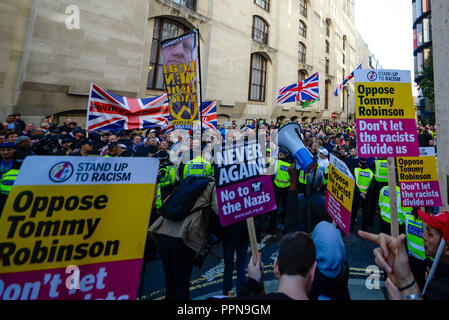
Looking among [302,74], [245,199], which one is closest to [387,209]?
[245,199]

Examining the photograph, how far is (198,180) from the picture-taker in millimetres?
2770

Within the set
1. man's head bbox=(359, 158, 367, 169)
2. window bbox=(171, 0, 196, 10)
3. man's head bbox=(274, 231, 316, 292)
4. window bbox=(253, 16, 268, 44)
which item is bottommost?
man's head bbox=(274, 231, 316, 292)

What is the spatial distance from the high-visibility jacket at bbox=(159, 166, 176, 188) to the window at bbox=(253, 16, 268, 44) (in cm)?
1971

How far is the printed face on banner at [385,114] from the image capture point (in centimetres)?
287

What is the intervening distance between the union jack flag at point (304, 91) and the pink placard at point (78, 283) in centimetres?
1147

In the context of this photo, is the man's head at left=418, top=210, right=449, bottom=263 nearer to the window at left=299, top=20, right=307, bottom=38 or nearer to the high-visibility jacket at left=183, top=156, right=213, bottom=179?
the high-visibility jacket at left=183, top=156, right=213, bottom=179

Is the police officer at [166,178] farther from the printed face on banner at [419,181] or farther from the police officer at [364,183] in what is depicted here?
the police officer at [364,183]

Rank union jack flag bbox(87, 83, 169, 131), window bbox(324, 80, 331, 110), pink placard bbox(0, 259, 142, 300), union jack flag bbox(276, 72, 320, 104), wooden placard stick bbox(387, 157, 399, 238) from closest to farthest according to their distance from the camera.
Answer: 1. pink placard bbox(0, 259, 142, 300)
2. wooden placard stick bbox(387, 157, 399, 238)
3. union jack flag bbox(87, 83, 169, 131)
4. union jack flag bbox(276, 72, 320, 104)
5. window bbox(324, 80, 331, 110)

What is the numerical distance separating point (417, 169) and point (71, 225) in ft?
14.0

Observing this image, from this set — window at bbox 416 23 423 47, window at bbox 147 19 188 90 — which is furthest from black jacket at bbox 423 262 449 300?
window at bbox 416 23 423 47

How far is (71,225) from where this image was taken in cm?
159

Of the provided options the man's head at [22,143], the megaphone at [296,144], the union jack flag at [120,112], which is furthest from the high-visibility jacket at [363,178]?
the man's head at [22,143]

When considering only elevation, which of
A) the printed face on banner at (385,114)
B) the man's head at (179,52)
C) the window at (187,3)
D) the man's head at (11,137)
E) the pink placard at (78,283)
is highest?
the window at (187,3)

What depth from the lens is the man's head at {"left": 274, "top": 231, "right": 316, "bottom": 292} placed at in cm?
141
